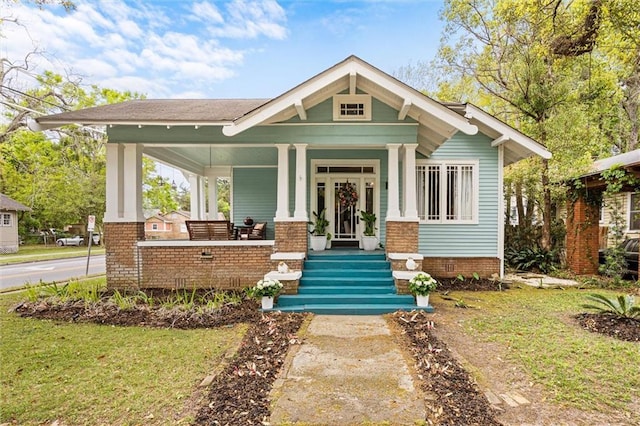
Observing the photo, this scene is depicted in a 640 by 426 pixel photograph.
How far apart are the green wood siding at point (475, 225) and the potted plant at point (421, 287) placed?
9.98 ft

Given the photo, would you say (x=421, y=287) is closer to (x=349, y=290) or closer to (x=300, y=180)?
(x=349, y=290)

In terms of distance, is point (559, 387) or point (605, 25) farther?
point (605, 25)

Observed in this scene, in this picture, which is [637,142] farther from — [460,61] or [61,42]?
[61,42]

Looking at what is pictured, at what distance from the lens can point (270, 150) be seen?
908 centimetres

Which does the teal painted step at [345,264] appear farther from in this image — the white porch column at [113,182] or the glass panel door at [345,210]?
the white porch column at [113,182]

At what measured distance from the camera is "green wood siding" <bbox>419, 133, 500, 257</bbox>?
895 cm

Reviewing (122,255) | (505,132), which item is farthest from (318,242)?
(505,132)

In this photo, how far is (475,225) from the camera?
8953 millimetres

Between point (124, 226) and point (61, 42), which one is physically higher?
point (61, 42)

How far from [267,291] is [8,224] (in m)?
27.0

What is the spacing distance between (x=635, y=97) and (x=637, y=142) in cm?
241

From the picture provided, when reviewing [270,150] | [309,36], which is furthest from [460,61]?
[270,150]

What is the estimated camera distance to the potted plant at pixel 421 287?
5.99 m

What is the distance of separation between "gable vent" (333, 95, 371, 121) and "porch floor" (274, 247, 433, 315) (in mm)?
2927
